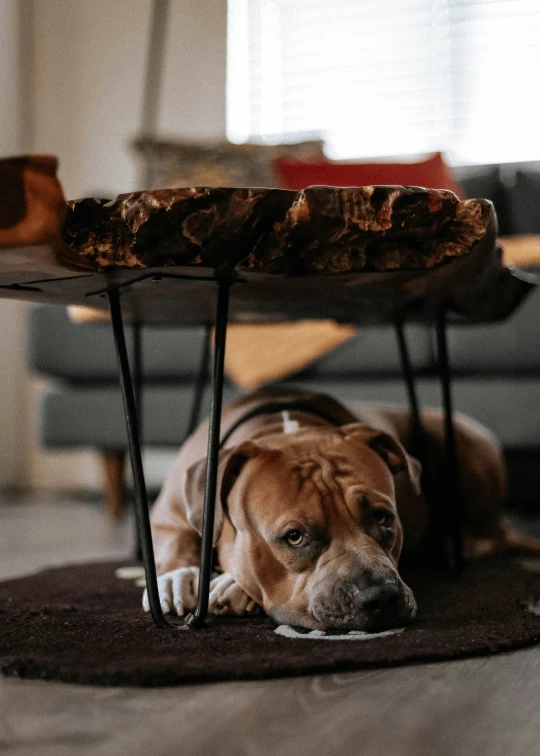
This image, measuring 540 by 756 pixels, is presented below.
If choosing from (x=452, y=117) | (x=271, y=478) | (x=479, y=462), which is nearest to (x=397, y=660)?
(x=271, y=478)

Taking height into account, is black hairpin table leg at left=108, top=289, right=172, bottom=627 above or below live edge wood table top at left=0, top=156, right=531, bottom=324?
below

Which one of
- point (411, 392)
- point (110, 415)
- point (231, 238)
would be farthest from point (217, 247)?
point (110, 415)

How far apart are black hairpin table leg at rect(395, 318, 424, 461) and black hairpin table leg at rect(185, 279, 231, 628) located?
62 centimetres

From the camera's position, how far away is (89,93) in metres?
4.11

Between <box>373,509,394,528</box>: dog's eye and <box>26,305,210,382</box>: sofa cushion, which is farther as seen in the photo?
Result: <box>26,305,210,382</box>: sofa cushion

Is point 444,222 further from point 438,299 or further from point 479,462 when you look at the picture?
point 479,462

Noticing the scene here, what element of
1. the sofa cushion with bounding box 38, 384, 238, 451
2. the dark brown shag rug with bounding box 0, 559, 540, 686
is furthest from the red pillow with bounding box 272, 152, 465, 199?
the dark brown shag rug with bounding box 0, 559, 540, 686

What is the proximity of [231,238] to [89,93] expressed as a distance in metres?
3.35

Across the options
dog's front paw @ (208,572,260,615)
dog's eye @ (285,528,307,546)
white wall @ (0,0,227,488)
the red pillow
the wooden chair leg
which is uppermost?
white wall @ (0,0,227,488)

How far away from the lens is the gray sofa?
2527mm

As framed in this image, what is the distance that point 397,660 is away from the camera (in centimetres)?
100

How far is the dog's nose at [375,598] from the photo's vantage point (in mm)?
1109

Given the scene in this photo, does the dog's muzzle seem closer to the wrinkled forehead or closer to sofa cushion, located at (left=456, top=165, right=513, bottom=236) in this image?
the wrinkled forehead

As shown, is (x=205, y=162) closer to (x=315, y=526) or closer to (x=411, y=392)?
(x=411, y=392)
